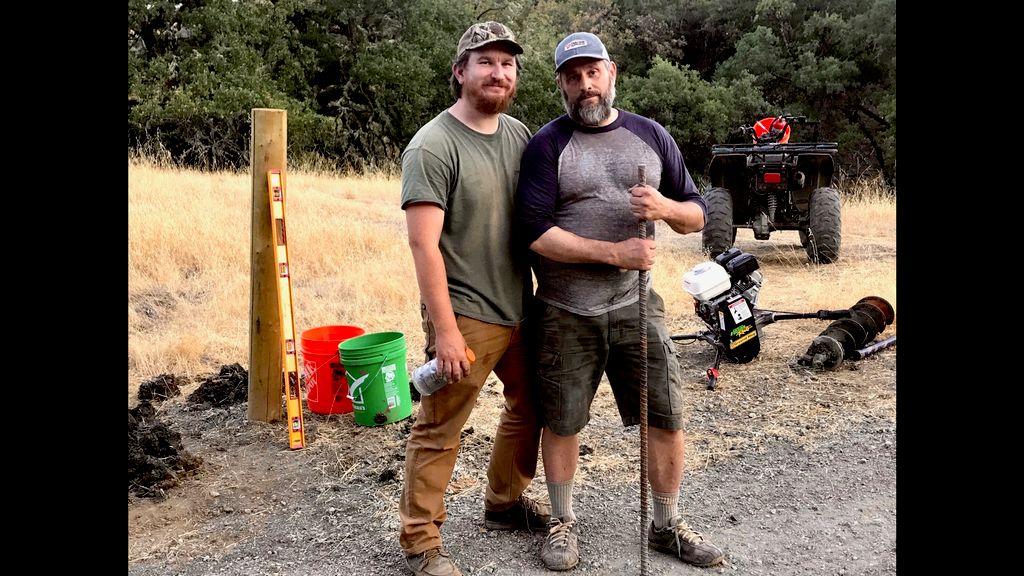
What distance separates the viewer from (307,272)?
945cm

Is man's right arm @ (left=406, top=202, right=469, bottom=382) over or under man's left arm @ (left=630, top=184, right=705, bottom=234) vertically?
under

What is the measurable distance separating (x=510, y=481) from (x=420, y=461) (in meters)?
0.61

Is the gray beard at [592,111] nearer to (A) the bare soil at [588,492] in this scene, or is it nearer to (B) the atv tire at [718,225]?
(A) the bare soil at [588,492]

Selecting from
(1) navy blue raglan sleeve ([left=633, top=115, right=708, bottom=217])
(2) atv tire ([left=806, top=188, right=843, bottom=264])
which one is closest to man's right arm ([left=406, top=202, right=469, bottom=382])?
(1) navy blue raglan sleeve ([left=633, top=115, right=708, bottom=217])

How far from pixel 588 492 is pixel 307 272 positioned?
5757 mm

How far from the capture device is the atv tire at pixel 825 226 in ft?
33.2

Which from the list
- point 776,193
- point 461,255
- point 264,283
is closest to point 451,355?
point 461,255

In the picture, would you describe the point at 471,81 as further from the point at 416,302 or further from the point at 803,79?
the point at 803,79

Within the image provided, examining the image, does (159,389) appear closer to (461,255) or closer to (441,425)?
(441,425)

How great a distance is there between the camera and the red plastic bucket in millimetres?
5531

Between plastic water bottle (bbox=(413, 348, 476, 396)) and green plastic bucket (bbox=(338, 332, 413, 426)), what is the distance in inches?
76.7

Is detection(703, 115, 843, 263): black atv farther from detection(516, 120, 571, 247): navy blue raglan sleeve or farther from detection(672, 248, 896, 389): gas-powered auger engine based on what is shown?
detection(516, 120, 571, 247): navy blue raglan sleeve
